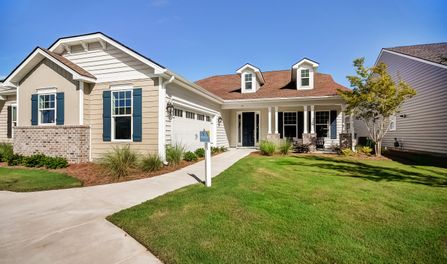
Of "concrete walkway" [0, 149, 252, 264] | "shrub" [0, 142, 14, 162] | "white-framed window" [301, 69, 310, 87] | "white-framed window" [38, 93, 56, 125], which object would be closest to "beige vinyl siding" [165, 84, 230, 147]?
"concrete walkway" [0, 149, 252, 264]

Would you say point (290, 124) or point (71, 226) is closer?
point (71, 226)

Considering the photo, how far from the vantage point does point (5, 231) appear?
3.47 meters

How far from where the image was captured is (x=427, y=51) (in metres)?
14.7

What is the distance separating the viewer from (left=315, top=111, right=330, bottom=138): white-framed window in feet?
51.2

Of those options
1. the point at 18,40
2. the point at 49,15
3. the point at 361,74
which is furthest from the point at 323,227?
the point at 18,40

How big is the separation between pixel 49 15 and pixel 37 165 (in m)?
A: 6.91

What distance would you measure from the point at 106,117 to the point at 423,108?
1718 cm

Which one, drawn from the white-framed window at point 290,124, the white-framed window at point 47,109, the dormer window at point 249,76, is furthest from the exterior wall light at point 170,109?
the white-framed window at point 290,124

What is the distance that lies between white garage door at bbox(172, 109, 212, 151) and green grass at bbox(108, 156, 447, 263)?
4871 mm

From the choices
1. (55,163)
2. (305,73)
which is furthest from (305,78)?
(55,163)

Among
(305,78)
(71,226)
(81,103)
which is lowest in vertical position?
(71,226)

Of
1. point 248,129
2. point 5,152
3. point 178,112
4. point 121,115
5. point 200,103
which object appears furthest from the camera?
point 248,129

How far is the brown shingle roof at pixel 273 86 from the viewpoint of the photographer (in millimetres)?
15109

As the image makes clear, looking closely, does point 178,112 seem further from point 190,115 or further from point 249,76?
point 249,76
